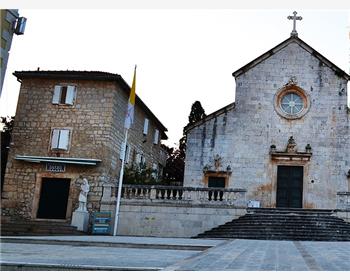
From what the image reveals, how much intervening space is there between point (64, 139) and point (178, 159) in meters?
16.3

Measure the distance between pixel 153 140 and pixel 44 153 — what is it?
9411mm

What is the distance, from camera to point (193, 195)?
2050cm

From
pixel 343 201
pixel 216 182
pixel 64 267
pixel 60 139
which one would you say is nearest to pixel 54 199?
pixel 60 139

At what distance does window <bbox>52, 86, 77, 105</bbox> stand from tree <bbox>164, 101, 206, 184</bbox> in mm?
13059

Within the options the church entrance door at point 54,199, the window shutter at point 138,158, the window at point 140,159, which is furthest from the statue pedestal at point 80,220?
the window shutter at point 138,158

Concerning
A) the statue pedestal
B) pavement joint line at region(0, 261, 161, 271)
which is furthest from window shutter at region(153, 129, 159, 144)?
pavement joint line at region(0, 261, 161, 271)

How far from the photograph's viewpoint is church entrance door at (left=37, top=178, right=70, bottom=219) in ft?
71.8

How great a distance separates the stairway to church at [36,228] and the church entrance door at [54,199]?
3.80 ft

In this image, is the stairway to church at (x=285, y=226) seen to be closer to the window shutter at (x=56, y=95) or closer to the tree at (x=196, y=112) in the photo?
the window shutter at (x=56, y=95)

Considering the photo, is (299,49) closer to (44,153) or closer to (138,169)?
(138,169)

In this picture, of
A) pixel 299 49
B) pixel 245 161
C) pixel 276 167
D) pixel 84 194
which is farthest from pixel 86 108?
pixel 299 49

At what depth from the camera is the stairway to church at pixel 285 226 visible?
17547 mm

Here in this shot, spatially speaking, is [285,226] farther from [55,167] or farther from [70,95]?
[70,95]

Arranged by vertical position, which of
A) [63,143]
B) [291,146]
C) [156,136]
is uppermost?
[156,136]
